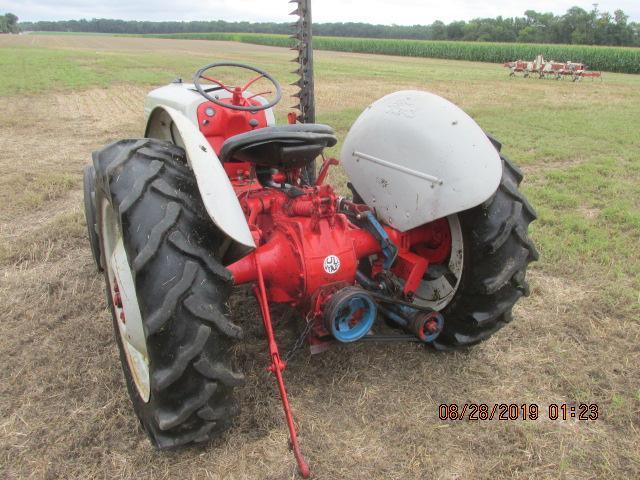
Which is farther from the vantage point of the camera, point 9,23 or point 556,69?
point 9,23

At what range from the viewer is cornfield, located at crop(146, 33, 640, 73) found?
2853 cm

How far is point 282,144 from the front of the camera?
205 centimetres

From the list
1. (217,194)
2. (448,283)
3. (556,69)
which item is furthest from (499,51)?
(217,194)

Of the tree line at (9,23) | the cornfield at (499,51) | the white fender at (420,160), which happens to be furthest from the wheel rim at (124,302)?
the tree line at (9,23)

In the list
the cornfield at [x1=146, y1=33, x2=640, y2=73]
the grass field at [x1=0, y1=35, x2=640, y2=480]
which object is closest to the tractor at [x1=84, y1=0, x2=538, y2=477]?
the grass field at [x1=0, y1=35, x2=640, y2=480]

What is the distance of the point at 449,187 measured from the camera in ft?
6.64

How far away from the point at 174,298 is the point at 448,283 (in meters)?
1.31

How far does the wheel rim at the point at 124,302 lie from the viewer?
1807mm

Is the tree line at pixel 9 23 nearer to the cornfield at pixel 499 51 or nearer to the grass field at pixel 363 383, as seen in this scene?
the cornfield at pixel 499 51

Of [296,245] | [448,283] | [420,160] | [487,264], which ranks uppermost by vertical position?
[420,160]

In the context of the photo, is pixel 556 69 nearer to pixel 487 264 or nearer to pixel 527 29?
pixel 487 264

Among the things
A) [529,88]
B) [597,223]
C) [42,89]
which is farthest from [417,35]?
[597,223]

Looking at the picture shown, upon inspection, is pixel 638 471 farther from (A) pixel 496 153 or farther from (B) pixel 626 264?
(B) pixel 626 264

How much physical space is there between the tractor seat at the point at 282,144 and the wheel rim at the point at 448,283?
0.68 m
